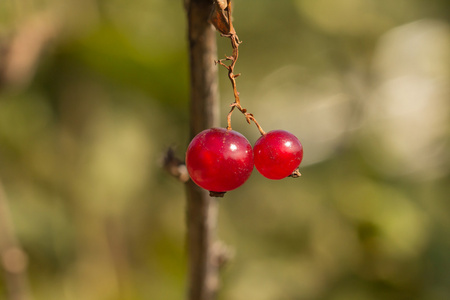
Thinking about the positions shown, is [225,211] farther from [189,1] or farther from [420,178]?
[189,1]

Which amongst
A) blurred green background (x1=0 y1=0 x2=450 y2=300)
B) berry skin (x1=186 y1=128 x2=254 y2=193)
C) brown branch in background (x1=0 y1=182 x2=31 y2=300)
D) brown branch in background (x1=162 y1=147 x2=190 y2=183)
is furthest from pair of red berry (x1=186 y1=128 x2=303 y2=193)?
blurred green background (x1=0 y1=0 x2=450 y2=300)

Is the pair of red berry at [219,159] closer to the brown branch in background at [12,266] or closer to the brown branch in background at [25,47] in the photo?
the brown branch in background at [12,266]

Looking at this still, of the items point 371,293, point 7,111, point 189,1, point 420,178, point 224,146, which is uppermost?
point 189,1

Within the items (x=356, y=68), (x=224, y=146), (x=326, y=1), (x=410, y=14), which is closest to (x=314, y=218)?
(x=356, y=68)

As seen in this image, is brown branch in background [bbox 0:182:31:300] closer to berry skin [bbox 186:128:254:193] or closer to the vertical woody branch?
the vertical woody branch

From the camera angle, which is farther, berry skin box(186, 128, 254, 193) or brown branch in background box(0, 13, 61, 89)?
brown branch in background box(0, 13, 61, 89)
